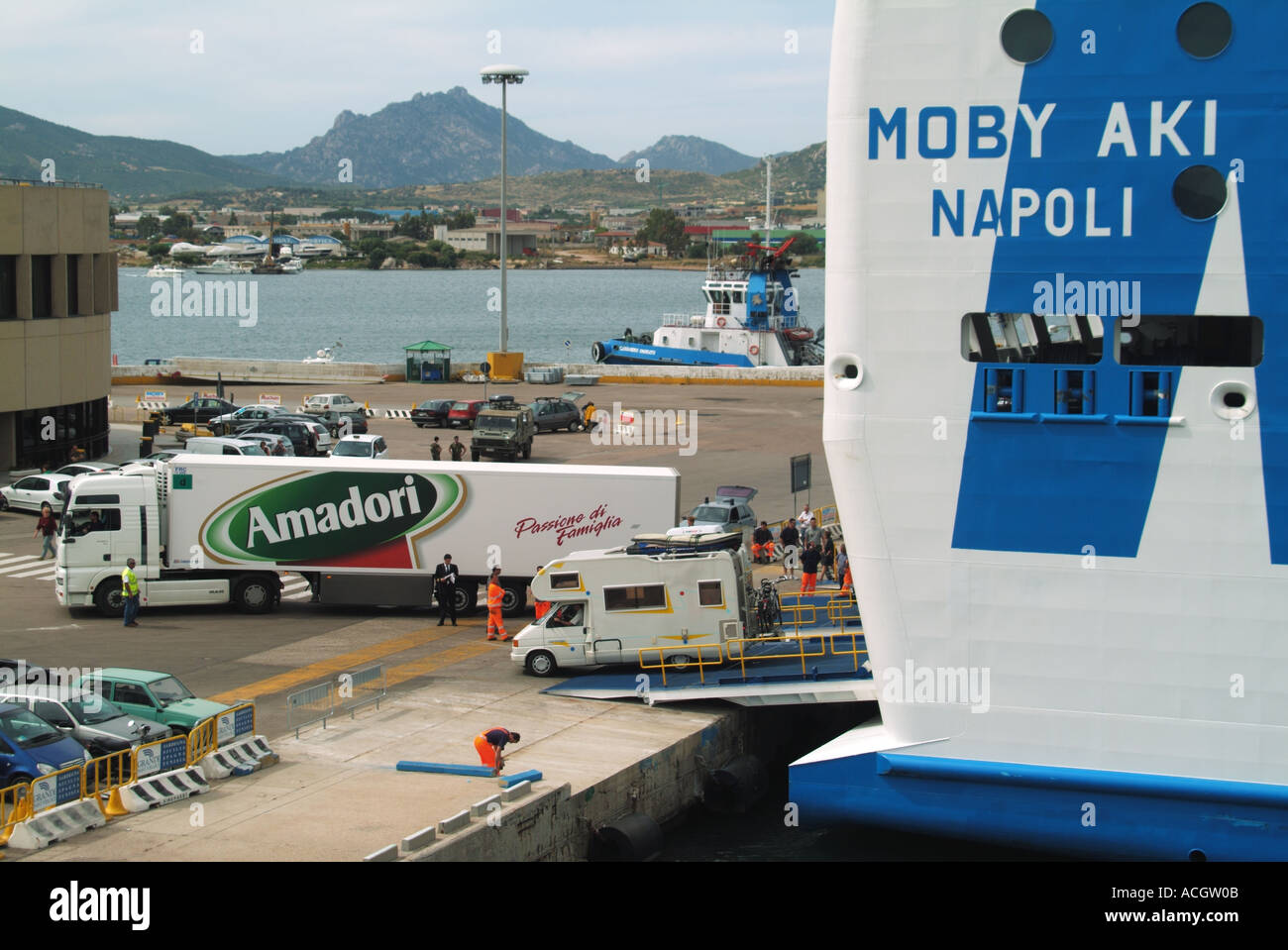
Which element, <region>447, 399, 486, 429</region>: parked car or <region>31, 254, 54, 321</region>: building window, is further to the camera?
<region>447, 399, 486, 429</region>: parked car

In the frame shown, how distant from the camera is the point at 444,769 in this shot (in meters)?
16.4

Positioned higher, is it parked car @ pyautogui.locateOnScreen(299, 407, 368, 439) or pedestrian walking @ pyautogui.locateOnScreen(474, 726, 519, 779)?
parked car @ pyautogui.locateOnScreen(299, 407, 368, 439)

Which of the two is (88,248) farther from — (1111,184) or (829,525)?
(1111,184)

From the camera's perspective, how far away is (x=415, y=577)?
1043 inches

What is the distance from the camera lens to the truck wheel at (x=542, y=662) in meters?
21.5

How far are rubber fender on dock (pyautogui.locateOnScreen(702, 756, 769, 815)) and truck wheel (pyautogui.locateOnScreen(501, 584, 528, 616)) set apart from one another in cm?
829

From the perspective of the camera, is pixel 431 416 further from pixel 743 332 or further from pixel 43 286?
pixel 743 332

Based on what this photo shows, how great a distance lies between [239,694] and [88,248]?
24.6 meters

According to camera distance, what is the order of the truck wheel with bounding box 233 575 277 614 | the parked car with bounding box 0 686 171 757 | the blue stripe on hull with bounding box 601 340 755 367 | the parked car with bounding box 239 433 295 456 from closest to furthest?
the parked car with bounding box 0 686 171 757 < the truck wheel with bounding box 233 575 277 614 < the parked car with bounding box 239 433 295 456 < the blue stripe on hull with bounding box 601 340 755 367

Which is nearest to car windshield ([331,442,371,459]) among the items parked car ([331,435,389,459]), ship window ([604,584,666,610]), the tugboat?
parked car ([331,435,389,459])

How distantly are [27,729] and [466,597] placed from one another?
36.2 ft

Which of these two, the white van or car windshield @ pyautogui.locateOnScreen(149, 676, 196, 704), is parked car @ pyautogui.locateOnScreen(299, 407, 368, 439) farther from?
car windshield @ pyautogui.locateOnScreen(149, 676, 196, 704)

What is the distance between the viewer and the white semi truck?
26.2 metres
